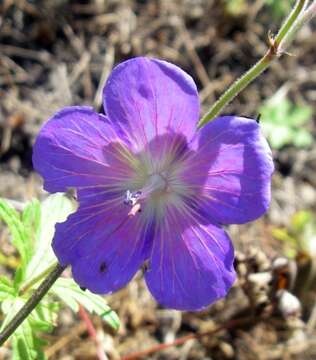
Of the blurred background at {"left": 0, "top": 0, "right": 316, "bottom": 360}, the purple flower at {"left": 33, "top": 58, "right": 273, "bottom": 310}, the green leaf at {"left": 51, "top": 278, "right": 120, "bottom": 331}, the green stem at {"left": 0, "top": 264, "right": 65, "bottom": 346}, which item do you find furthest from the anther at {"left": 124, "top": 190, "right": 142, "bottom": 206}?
the blurred background at {"left": 0, "top": 0, "right": 316, "bottom": 360}

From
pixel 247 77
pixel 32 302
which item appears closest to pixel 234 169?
pixel 247 77

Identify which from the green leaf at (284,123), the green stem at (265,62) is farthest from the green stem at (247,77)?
the green leaf at (284,123)

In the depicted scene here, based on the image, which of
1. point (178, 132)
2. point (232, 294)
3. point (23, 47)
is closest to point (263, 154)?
point (178, 132)

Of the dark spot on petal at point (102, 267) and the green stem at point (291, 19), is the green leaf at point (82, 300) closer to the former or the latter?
Result: the dark spot on petal at point (102, 267)

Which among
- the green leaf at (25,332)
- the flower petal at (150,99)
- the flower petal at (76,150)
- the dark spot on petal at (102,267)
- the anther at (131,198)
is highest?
the flower petal at (150,99)

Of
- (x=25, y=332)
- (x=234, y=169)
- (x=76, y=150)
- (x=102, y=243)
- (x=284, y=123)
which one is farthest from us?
(x=284, y=123)

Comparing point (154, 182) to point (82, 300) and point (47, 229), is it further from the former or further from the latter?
point (47, 229)

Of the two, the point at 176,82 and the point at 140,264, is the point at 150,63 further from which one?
the point at 140,264

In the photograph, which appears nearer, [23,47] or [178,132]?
[178,132]
